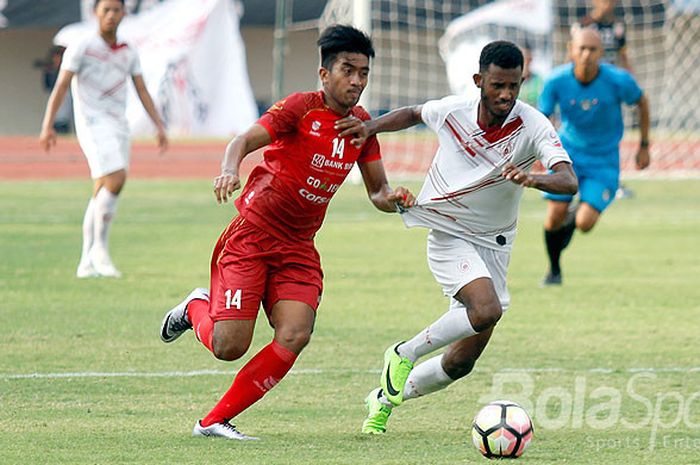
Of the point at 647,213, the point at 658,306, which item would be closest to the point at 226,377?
the point at 658,306

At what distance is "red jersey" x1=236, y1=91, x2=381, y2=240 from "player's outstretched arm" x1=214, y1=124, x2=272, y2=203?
2.4 inches

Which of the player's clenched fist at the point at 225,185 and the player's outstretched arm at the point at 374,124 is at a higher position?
the player's outstretched arm at the point at 374,124

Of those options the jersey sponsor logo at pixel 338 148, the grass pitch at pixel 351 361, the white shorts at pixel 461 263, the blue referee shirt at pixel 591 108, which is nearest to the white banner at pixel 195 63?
the grass pitch at pixel 351 361

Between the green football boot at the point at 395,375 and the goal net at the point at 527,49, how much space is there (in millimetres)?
16172

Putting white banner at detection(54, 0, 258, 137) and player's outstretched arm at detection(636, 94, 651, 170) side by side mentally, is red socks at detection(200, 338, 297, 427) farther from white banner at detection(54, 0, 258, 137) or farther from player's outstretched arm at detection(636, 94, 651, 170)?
white banner at detection(54, 0, 258, 137)

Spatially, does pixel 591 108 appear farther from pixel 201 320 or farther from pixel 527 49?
pixel 527 49

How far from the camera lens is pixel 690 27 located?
3155 cm

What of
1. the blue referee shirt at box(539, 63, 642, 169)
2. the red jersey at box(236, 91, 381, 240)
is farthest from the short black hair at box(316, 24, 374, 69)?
the blue referee shirt at box(539, 63, 642, 169)

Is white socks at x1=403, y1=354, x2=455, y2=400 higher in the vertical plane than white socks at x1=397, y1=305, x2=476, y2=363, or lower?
lower

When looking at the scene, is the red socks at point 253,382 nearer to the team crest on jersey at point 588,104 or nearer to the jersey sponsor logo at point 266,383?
the jersey sponsor logo at point 266,383

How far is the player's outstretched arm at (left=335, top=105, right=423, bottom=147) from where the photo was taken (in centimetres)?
584

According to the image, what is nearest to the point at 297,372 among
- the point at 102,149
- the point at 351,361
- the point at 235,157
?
the point at 351,361

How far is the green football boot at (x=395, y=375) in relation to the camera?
18.9 ft

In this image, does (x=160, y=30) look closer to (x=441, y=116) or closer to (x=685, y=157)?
(x=685, y=157)
